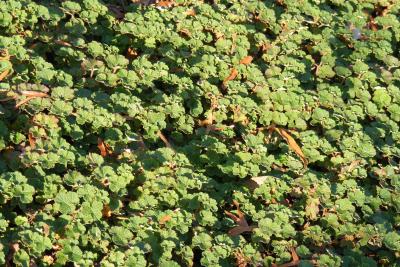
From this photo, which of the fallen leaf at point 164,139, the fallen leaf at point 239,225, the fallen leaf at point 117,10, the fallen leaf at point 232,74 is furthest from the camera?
the fallen leaf at point 117,10

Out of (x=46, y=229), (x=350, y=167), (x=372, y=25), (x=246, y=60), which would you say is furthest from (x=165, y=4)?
(x=46, y=229)

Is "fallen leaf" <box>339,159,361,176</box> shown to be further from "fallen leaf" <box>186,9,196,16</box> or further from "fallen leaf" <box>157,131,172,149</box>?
"fallen leaf" <box>186,9,196,16</box>

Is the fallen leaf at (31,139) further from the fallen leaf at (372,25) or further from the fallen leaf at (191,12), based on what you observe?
the fallen leaf at (372,25)

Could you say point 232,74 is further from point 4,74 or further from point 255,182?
point 4,74

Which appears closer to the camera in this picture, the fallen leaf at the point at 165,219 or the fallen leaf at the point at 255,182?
the fallen leaf at the point at 165,219

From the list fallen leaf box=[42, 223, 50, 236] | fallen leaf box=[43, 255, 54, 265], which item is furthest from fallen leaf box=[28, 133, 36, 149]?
fallen leaf box=[43, 255, 54, 265]

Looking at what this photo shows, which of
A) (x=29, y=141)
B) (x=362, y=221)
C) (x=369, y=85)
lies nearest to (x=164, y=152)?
(x=29, y=141)

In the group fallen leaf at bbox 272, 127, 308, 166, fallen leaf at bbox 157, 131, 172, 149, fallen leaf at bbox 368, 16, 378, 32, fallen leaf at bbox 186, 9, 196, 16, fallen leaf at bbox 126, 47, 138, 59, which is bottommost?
fallen leaf at bbox 157, 131, 172, 149

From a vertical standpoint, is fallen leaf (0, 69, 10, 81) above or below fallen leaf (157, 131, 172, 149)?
above

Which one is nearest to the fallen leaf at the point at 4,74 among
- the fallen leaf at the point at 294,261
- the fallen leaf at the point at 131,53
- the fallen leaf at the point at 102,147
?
the fallen leaf at the point at 102,147
